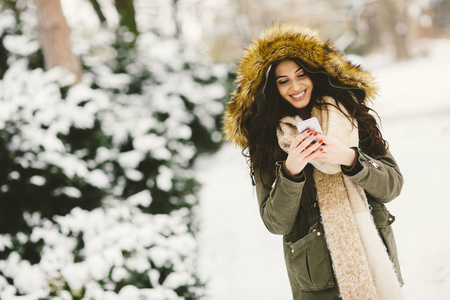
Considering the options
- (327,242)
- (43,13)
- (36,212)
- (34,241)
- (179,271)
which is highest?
(43,13)

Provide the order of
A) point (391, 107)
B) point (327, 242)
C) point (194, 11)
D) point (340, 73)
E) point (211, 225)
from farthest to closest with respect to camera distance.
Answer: point (194, 11), point (391, 107), point (211, 225), point (340, 73), point (327, 242)

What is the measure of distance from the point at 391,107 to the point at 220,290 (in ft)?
25.4

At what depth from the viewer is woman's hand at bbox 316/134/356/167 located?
1.55 meters

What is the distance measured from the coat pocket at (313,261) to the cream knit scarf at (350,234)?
4 cm

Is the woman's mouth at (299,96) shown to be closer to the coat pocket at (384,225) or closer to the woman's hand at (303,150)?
the woman's hand at (303,150)

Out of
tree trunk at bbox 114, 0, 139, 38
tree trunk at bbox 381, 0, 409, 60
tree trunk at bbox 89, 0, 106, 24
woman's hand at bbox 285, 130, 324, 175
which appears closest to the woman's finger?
woman's hand at bbox 285, 130, 324, 175

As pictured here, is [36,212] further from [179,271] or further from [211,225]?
[211,225]

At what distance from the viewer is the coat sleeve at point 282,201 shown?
5.21ft

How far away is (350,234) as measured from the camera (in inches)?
67.3

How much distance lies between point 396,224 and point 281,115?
A: 9.41 feet

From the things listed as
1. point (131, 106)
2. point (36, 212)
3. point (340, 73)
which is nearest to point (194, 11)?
point (131, 106)

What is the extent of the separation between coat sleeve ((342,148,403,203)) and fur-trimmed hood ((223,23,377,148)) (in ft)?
1.49

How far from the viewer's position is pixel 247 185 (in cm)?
627

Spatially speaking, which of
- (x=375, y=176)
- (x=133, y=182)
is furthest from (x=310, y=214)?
(x=133, y=182)
